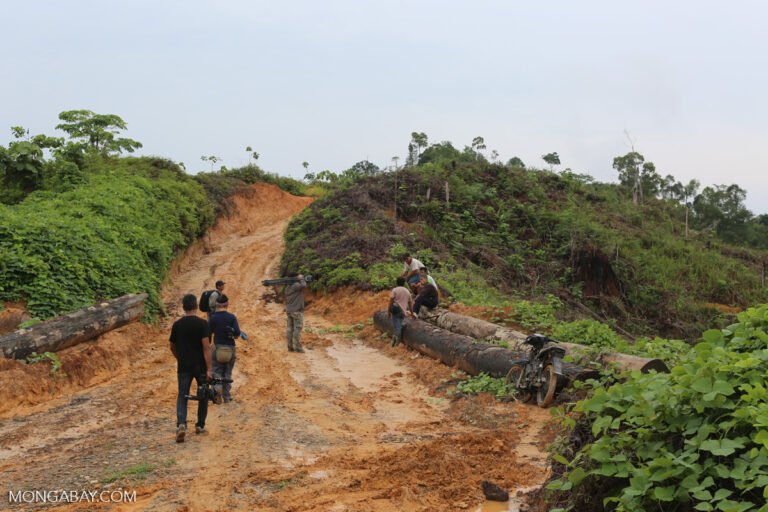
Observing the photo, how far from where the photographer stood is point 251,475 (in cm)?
523

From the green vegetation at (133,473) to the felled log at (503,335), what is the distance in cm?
486

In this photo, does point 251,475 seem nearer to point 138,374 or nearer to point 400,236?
point 138,374

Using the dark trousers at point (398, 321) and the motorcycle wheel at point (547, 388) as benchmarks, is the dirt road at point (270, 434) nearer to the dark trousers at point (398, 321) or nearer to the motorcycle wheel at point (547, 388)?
the motorcycle wheel at point (547, 388)

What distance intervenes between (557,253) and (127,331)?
63.1 ft

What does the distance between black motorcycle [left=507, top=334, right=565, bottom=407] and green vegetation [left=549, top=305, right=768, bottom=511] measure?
3.46 m

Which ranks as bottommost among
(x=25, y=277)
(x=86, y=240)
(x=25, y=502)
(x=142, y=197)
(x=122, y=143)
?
(x=25, y=502)

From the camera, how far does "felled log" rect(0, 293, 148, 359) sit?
8641mm

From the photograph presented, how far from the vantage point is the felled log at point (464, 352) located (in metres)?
8.38

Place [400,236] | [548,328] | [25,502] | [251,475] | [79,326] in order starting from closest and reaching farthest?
[25,502] < [251,475] < [79,326] < [548,328] < [400,236]

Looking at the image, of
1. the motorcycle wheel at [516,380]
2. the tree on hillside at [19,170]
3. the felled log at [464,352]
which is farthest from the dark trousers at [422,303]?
the tree on hillside at [19,170]

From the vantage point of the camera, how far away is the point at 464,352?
9.66m

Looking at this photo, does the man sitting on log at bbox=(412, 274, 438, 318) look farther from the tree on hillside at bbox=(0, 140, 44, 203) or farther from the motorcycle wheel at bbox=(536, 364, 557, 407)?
the tree on hillside at bbox=(0, 140, 44, 203)

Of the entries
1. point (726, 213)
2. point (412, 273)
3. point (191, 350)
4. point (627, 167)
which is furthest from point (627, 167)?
point (191, 350)

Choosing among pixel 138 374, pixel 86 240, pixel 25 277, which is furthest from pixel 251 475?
pixel 86 240
